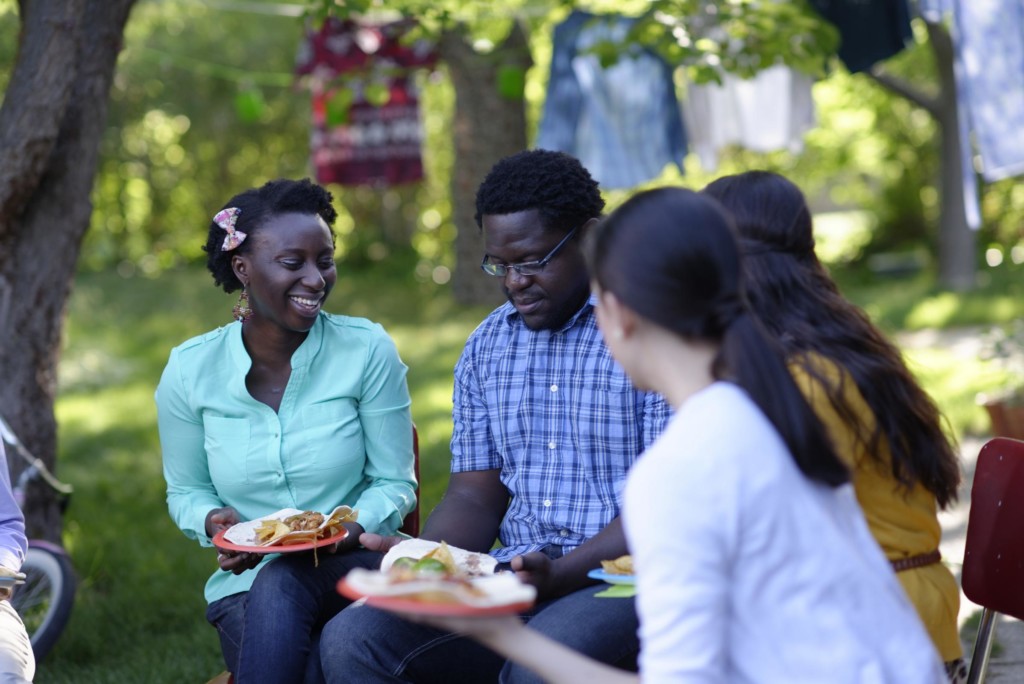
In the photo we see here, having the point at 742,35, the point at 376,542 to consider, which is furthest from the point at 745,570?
the point at 742,35

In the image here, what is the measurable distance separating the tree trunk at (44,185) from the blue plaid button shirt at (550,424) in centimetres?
214

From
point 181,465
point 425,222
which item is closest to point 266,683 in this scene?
point 181,465

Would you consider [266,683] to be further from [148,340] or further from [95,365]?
[148,340]

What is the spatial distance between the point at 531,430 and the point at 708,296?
1.19 metres

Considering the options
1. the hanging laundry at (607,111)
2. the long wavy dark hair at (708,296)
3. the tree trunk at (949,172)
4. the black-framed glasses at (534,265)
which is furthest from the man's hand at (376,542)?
the tree trunk at (949,172)

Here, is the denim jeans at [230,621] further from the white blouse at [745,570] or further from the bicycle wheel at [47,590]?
the white blouse at [745,570]

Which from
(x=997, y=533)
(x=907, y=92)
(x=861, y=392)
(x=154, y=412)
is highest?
(x=907, y=92)

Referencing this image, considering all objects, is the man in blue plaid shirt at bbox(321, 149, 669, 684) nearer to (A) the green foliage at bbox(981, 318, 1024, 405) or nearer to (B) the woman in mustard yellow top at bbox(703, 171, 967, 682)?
(B) the woman in mustard yellow top at bbox(703, 171, 967, 682)

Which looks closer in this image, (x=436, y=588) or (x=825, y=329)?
(x=436, y=588)

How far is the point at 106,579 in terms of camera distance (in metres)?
5.11

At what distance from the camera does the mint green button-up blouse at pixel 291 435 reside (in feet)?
10.1

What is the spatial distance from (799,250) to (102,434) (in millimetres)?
6418

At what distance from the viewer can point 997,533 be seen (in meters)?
2.63

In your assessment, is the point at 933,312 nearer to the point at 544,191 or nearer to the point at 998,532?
the point at 998,532
